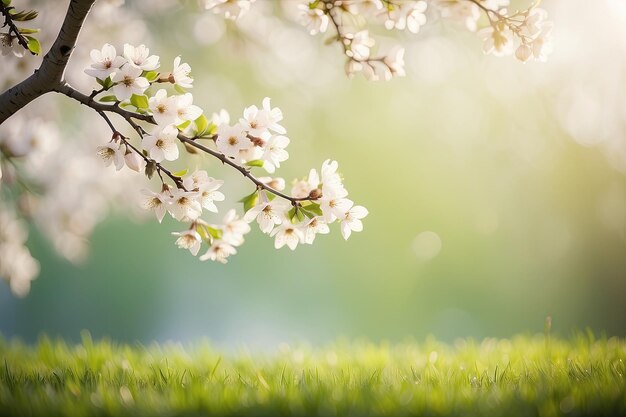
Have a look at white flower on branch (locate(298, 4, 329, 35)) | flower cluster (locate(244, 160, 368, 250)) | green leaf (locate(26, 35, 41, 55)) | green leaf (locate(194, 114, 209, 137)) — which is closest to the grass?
flower cluster (locate(244, 160, 368, 250))

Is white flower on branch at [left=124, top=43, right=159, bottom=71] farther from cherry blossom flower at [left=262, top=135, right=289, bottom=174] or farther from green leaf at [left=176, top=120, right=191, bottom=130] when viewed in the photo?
cherry blossom flower at [left=262, top=135, right=289, bottom=174]

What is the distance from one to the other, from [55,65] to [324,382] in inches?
62.2

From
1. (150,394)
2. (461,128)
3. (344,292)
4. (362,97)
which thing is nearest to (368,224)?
(344,292)

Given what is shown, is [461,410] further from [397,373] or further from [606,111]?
[606,111]

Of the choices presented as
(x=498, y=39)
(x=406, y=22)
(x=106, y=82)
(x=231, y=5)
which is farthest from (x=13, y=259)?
(x=498, y=39)

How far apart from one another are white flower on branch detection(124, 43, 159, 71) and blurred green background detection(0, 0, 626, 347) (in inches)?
89.1

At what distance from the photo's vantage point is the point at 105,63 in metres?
1.96

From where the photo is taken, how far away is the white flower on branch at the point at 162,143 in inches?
77.6

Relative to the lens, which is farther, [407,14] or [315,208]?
[407,14]

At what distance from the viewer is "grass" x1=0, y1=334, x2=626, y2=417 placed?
71.6 inches

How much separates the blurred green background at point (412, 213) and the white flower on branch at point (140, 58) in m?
2.26

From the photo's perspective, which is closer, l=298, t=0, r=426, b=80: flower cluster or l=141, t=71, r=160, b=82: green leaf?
l=141, t=71, r=160, b=82: green leaf

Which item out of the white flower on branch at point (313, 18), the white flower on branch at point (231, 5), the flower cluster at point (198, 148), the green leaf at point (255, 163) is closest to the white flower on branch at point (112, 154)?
the flower cluster at point (198, 148)

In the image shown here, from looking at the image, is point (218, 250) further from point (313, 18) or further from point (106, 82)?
point (313, 18)
